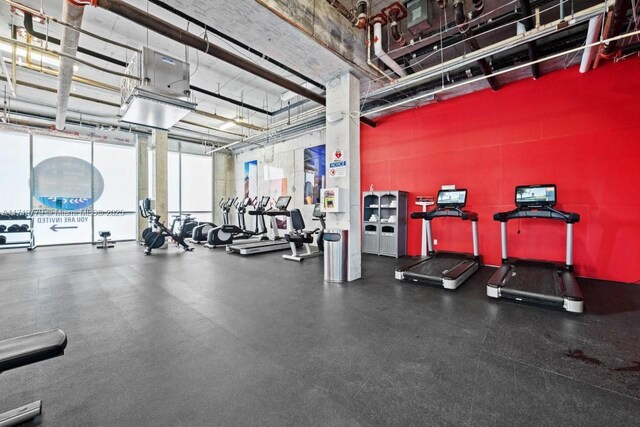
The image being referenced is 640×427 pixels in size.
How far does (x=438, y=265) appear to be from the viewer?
5.02 metres

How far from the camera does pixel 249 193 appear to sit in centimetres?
1202

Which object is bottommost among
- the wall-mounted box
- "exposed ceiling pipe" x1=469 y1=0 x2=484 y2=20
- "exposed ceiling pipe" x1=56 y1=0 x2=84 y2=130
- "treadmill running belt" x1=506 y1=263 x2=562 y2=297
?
"treadmill running belt" x1=506 y1=263 x2=562 y2=297

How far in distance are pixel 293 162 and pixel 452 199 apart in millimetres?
5992

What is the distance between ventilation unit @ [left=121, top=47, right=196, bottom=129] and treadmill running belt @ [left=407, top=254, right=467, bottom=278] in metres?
4.98

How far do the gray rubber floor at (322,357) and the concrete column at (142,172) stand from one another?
5.79 metres

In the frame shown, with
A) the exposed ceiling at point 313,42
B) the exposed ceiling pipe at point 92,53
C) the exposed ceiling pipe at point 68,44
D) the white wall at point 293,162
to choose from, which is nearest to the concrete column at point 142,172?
the exposed ceiling at point 313,42

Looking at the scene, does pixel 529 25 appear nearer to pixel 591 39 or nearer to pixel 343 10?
pixel 591 39

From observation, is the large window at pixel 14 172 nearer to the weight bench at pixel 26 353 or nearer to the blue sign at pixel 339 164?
the blue sign at pixel 339 164

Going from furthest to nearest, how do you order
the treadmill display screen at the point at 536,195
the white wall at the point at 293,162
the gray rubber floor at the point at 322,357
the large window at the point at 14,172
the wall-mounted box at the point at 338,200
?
the white wall at the point at 293,162 → the large window at the point at 14,172 → the wall-mounted box at the point at 338,200 → the treadmill display screen at the point at 536,195 → the gray rubber floor at the point at 322,357

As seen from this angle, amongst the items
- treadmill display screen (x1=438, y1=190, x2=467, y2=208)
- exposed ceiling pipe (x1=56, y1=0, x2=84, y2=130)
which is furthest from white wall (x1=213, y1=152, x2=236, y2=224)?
treadmill display screen (x1=438, y1=190, x2=467, y2=208)

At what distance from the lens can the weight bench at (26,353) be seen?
1419 millimetres

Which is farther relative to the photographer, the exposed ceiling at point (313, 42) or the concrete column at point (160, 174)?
the concrete column at point (160, 174)

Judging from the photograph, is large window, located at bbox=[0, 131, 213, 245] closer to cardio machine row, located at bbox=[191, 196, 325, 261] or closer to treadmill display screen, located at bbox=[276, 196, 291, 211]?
cardio machine row, located at bbox=[191, 196, 325, 261]

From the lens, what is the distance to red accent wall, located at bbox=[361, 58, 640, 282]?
14.6ft
